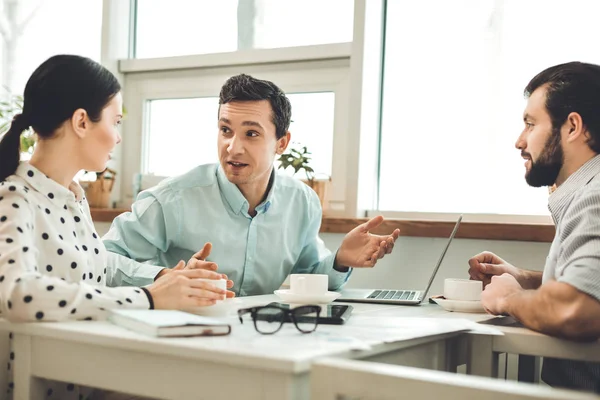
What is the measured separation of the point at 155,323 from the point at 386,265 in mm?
1648

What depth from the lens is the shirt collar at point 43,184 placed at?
148cm

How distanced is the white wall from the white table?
120cm

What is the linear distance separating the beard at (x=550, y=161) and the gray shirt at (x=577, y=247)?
9 cm

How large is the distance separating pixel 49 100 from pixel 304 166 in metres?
1.41

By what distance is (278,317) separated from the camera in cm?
130

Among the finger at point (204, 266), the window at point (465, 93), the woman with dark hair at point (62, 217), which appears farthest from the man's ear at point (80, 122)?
the window at point (465, 93)

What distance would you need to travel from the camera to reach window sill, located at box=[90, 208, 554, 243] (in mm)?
2361

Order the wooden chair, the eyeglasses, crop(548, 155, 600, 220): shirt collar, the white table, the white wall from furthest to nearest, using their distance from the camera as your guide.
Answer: the white wall → crop(548, 155, 600, 220): shirt collar → the eyeglasses → the white table → the wooden chair

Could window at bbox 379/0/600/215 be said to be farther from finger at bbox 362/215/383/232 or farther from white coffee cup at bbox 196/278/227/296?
white coffee cup at bbox 196/278/227/296

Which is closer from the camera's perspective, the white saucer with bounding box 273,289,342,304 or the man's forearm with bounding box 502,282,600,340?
the man's forearm with bounding box 502,282,600,340

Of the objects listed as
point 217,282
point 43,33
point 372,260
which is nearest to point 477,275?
point 372,260

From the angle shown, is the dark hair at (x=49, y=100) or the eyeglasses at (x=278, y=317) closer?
the eyeglasses at (x=278, y=317)

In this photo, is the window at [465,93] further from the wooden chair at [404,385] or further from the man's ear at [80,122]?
the wooden chair at [404,385]

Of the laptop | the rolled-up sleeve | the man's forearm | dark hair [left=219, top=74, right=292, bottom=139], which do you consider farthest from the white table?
dark hair [left=219, top=74, right=292, bottom=139]
